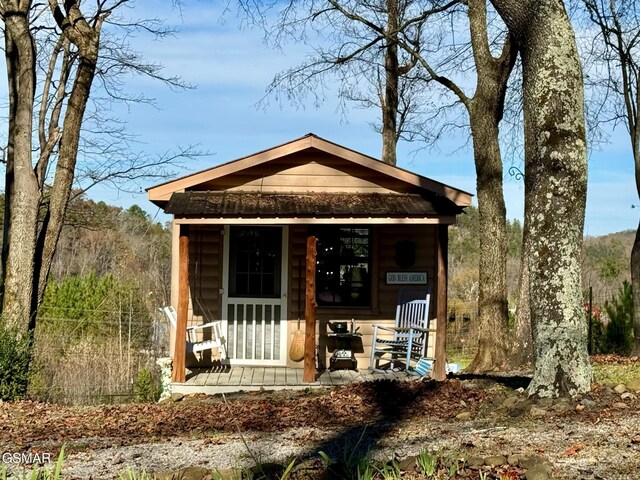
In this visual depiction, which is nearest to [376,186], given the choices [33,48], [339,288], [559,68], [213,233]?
[339,288]

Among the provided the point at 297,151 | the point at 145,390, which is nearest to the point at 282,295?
the point at 297,151

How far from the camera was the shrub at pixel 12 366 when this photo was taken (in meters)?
8.89

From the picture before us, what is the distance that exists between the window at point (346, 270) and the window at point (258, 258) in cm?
75

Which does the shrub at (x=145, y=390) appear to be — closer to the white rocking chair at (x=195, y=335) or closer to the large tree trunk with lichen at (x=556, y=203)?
the white rocking chair at (x=195, y=335)

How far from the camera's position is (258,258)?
35.6 feet

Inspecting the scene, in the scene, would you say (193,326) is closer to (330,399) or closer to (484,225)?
(330,399)

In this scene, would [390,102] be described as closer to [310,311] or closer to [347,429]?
[310,311]

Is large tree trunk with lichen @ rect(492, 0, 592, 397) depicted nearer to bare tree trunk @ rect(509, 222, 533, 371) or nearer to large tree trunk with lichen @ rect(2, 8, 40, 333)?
bare tree trunk @ rect(509, 222, 533, 371)

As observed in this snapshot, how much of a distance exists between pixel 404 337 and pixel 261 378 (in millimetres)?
2271

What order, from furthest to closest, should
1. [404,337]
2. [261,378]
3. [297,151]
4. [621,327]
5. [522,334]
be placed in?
[621,327] → [522,334] → [404,337] → [297,151] → [261,378]

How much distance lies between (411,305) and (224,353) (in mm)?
3040

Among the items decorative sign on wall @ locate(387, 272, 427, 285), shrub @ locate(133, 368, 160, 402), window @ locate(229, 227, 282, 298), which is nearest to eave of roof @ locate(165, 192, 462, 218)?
window @ locate(229, 227, 282, 298)

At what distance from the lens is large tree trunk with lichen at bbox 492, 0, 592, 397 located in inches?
237

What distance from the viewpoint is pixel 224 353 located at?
35.2ft
